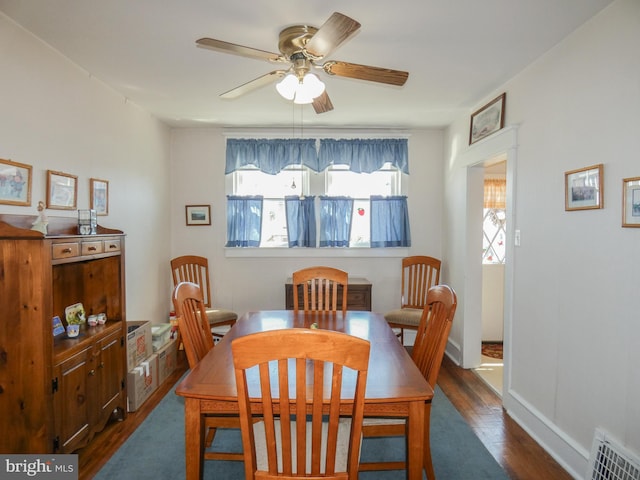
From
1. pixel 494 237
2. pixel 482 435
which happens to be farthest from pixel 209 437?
pixel 494 237

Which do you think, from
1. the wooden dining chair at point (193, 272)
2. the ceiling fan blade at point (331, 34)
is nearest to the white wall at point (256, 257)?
the wooden dining chair at point (193, 272)

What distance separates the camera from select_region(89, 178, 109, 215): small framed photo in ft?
8.99

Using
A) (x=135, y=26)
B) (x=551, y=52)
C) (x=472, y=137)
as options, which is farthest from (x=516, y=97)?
(x=135, y=26)

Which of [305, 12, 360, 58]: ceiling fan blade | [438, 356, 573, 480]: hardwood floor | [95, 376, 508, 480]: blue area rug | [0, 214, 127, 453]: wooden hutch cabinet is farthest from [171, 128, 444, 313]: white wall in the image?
[305, 12, 360, 58]: ceiling fan blade

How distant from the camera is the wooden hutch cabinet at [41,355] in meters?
1.78

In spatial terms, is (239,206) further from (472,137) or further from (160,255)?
(472,137)

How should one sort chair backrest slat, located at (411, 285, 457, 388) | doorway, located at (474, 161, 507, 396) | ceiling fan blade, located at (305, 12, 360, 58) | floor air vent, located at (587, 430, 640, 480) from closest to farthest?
ceiling fan blade, located at (305, 12, 360, 58) → floor air vent, located at (587, 430, 640, 480) → chair backrest slat, located at (411, 285, 457, 388) → doorway, located at (474, 161, 507, 396)

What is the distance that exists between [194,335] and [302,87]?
1383 mm

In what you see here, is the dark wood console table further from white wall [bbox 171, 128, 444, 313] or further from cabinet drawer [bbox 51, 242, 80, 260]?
cabinet drawer [bbox 51, 242, 80, 260]

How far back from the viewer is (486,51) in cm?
232

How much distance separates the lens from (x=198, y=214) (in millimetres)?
4273

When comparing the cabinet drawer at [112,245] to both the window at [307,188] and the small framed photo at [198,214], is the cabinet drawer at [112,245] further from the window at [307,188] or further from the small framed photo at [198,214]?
the window at [307,188]

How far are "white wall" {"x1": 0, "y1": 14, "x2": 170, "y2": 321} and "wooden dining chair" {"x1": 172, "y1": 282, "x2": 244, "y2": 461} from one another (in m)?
1.06

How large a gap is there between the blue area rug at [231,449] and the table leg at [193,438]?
2.29 ft
